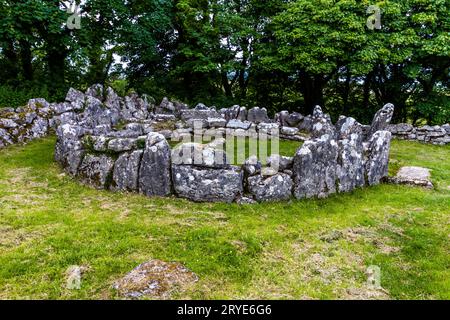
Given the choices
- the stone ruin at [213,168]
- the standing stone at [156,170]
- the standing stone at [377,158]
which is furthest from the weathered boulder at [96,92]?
the standing stone at [377,158]

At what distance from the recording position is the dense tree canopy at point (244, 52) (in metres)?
18.9

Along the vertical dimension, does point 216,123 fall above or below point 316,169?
above

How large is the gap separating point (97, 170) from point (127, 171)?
1093 mm

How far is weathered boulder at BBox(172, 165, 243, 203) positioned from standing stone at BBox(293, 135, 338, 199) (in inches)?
62.2

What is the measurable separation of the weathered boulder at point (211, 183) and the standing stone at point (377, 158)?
434 cm

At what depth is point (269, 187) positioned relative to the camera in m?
9.41

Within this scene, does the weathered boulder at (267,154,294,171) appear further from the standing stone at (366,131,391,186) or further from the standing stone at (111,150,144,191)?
the standing stone at (111,150,144,191)

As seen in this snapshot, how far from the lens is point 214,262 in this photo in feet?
21.2

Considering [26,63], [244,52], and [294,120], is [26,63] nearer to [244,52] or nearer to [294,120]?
[244,52]

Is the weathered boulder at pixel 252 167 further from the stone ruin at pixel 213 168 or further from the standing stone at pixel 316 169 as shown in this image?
the standing stone at pixel 316 169

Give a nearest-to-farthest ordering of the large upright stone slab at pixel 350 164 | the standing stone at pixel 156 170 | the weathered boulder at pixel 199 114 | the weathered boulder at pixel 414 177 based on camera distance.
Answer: the standing stone at pixel 156 170
the large upright stone slab at pixel 350 164
the weathered boulder at pixel 414 177
the weathered boulder at pixel 199 114

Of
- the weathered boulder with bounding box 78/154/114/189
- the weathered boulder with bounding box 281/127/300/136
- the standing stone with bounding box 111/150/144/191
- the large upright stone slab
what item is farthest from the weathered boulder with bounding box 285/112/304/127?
the weathered boulder with bounding box 78/154/114/189

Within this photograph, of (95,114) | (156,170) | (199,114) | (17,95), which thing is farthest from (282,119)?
(17,95)

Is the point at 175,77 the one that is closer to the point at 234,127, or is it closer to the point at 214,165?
the point at 234,127
